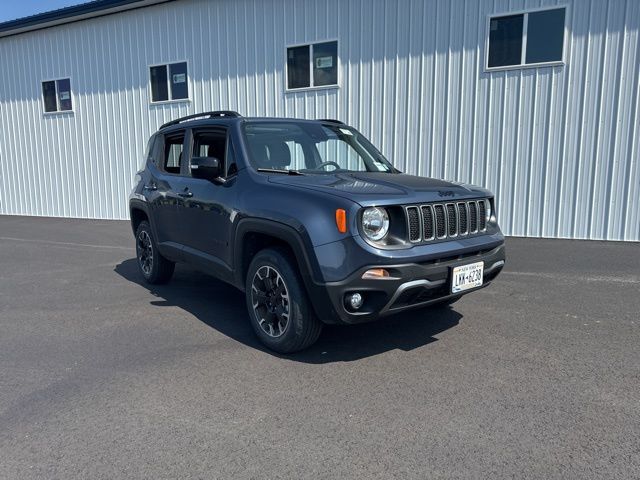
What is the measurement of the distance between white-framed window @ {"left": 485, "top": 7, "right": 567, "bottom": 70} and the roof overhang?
7.87 metres

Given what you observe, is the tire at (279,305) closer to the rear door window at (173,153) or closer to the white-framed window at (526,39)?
the rear door window at (173,153)

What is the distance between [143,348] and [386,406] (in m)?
2.18

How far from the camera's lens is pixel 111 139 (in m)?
13.5

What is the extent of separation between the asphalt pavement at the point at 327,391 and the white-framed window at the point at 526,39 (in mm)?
4710

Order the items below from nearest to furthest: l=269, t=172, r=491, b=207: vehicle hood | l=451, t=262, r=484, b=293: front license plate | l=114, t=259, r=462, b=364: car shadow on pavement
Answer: l=269, t=172, r=491, b=207: vehicle hood, l=451, t=262, r=484, b=293: front license plate, l=114, t=259, r=462, b=364: car shadow on pavement

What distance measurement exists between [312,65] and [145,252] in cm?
606

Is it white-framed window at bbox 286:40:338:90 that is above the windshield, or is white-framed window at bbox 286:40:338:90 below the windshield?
above

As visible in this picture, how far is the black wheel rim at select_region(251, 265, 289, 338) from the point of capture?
3.79 meters

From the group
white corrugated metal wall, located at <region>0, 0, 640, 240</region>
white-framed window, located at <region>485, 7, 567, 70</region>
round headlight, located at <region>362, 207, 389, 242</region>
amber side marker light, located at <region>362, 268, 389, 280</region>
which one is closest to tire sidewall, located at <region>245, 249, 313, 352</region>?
amber side marker light, located at <region>362, 268, 389, 280</region>

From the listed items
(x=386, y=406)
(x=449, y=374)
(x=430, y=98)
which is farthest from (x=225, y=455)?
(x=430, y=98)

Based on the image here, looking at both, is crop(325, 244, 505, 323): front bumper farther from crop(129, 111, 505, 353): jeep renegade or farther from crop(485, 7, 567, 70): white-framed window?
crop(485, 7, 567, 70): white-framed window

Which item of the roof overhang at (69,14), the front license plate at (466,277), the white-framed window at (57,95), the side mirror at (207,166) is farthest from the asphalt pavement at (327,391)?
the white-framed window at (57,95)

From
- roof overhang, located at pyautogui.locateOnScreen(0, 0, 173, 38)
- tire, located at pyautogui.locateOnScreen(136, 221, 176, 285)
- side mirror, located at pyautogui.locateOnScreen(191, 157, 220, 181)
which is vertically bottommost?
tire, located at pyautogui.locateOnScreen(136, 221, 176, 285)

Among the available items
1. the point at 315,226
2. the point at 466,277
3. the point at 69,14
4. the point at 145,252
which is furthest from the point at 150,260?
the point at 69,14
